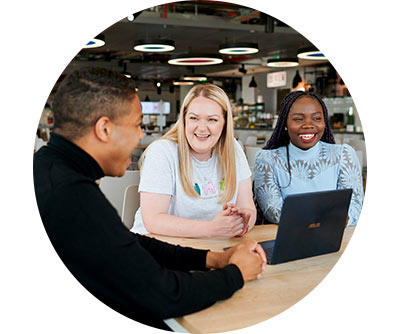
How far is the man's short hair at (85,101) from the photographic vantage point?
1.25 meters

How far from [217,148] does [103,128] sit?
1.05 meters

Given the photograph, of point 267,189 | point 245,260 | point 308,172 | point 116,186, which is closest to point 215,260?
point 245,260

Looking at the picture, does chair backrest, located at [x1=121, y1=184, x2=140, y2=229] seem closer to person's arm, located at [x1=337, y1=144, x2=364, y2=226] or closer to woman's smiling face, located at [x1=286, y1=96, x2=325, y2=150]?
woman's smiling face, located at [x1=286, y1=96, x2=325, y2=150]

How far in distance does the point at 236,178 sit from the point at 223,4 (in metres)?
6.24

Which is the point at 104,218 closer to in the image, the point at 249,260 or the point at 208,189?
the point at 249,260

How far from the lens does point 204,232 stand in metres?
1.87

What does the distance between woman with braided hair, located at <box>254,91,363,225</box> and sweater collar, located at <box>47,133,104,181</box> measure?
4.43ft

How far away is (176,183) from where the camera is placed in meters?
2.08

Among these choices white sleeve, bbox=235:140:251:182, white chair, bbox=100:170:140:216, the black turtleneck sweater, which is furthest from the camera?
white chair, bbox=100:170:140:216

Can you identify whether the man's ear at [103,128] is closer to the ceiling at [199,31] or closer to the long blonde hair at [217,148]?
the long blonde hair at [217,148]

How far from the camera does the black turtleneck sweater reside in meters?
1.10

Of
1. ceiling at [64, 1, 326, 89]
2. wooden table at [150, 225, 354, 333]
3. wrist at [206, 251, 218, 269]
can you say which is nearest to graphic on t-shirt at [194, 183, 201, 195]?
wooden table at [150, 225, 354, 333]

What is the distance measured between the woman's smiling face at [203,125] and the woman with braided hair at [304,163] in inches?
17.3

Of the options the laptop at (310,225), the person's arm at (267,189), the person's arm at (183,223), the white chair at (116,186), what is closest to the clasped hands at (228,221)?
the person's arm at (183,223)
